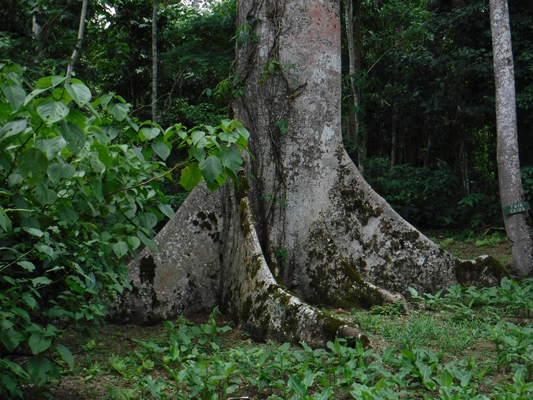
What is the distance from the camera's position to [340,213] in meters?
5.32

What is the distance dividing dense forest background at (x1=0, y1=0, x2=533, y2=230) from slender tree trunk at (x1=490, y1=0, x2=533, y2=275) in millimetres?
2086

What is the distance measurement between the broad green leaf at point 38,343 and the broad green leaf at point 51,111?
998 mm

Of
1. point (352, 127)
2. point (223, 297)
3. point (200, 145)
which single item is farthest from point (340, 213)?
point (352, 127)

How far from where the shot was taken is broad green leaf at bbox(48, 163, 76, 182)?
6.43 feet

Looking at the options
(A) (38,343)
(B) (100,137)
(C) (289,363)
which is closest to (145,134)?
(B) (100,137)

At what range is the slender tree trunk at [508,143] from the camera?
680 centimetres

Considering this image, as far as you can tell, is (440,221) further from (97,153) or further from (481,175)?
(97,153)

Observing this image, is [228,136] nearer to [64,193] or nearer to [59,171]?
[59,171]

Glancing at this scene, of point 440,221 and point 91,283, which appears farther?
point 440,221

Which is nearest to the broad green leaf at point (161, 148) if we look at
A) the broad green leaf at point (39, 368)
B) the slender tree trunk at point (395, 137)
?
the broad green leaf at point (39, 368)

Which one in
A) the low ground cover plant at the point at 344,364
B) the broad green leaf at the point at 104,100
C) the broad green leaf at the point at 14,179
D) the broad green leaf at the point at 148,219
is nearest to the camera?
the broad green leaf at the point at 14,179

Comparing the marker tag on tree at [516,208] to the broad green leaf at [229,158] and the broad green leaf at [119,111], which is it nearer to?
the broad green leaf at [229,158]

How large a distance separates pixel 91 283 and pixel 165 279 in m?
2.52

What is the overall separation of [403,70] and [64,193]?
12851 mm
